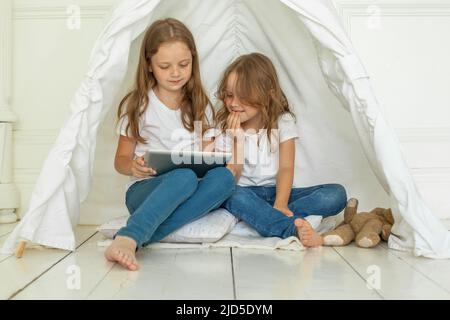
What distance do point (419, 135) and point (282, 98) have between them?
0.63m

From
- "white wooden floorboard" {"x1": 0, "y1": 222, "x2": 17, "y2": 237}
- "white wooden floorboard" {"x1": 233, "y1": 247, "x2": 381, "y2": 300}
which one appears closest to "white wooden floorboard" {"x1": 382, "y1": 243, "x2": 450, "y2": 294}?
"white wooden floorboard" {"x1": 233, "y1": 247, "x2": 381, "y2": 300}

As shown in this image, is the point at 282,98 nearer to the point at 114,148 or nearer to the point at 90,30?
the point at 114,148

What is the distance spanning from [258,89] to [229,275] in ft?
2.34

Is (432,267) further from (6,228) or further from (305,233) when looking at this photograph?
(6,228)

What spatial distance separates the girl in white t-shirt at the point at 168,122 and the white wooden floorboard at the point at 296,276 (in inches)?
7.2

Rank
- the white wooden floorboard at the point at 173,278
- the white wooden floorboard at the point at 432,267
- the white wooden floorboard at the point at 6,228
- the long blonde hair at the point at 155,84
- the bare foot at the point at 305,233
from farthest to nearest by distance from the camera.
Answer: the white wooden floorboard at the point at 6,228
the long blonde hair at the point at 155,84
the bare foot at the point at 305,233
the white wooden floorboard at the point at 432,267
the white wooden floorboard at the point at 173,278

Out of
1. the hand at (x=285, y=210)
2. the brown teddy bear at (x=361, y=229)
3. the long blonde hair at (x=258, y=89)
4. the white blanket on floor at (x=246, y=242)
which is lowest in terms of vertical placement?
the white blanket on floor at (x=246, y=242)

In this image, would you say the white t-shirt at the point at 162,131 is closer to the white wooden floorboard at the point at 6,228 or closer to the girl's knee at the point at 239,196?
the girl's knee at the point at 239,196

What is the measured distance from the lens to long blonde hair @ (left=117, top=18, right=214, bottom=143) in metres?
1.66

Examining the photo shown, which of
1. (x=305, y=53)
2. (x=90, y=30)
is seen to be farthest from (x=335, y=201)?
(x=90, y=30)

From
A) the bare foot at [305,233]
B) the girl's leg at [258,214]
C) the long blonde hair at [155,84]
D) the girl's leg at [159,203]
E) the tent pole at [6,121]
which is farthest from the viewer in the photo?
the tent pole at [6,121]

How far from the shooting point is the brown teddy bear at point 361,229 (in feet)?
4.90

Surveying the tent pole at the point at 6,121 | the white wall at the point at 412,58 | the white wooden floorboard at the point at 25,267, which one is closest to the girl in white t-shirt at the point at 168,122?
the white wooden floorboard at the point at 25,267

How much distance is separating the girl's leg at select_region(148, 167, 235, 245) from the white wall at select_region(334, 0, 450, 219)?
870 millimetres
